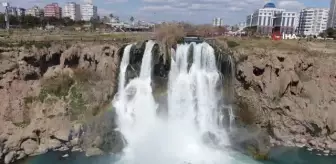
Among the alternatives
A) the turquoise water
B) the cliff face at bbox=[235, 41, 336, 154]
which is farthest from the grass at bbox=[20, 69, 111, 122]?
the cliff face at bbox=[235, 41, 336, 154]

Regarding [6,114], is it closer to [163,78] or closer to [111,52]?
[111,52]

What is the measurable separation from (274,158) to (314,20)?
415ft

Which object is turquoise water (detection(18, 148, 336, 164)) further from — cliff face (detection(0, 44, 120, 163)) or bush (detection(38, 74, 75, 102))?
bush (detection(38, 74, 75, 102))

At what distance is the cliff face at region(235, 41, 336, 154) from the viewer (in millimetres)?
30641

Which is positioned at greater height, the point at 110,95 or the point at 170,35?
the point at 170,35

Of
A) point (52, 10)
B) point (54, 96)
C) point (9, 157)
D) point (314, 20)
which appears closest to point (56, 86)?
point (54, 96)

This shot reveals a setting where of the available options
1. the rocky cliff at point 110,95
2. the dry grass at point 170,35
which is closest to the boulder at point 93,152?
the rocky cliff at point 110,95

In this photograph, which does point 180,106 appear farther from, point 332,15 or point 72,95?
point 332,15

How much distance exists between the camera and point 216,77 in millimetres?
32781

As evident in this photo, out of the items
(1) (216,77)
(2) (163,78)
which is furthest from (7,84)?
(1) (216,77)

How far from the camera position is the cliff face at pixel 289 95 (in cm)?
3064

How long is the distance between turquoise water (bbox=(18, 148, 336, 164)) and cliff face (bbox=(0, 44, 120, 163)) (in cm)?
129

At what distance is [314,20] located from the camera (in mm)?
134500

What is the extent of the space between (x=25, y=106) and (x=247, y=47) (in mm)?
25904
